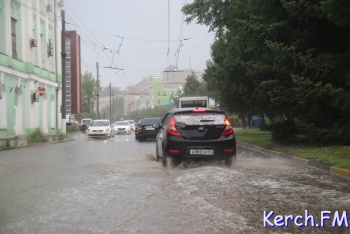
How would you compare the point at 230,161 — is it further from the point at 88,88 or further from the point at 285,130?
the point at 88,88

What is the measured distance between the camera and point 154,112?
3738 inches

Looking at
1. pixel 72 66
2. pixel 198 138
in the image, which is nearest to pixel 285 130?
pixel 198 138

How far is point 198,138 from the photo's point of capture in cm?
934

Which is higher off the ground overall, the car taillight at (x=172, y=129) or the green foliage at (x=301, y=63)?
the green foliage at (x=301, y=63)

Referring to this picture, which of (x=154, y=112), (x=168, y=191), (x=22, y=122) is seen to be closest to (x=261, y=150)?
(x=168, y=191)

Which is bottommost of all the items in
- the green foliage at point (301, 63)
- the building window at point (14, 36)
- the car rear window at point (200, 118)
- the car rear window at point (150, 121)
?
the car rear window at point (150, 121)

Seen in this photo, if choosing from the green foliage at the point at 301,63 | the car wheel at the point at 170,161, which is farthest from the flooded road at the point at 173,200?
the green foliage at the point at 301,63

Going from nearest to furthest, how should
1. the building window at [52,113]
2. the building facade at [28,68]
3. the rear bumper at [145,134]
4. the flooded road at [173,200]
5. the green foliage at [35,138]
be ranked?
the flooded road at [173,200] → the green foliage at [35,138] → the building facade at [28,68] → the rear bumper at [145,134] → the building window at [52,113]

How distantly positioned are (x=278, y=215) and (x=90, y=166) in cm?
658

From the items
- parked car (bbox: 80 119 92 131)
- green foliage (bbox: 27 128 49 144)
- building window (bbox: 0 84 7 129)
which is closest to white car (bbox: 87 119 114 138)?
green foliage (bbox: 27 128 49 144)

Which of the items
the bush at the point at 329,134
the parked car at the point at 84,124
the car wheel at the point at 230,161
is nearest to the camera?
the car wheel at the point at 230,161

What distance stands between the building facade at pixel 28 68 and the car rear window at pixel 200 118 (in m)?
17.0

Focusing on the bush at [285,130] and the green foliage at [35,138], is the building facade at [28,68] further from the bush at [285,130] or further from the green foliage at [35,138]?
the bush at [285,130]

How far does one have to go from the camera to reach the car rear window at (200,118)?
9.47m
